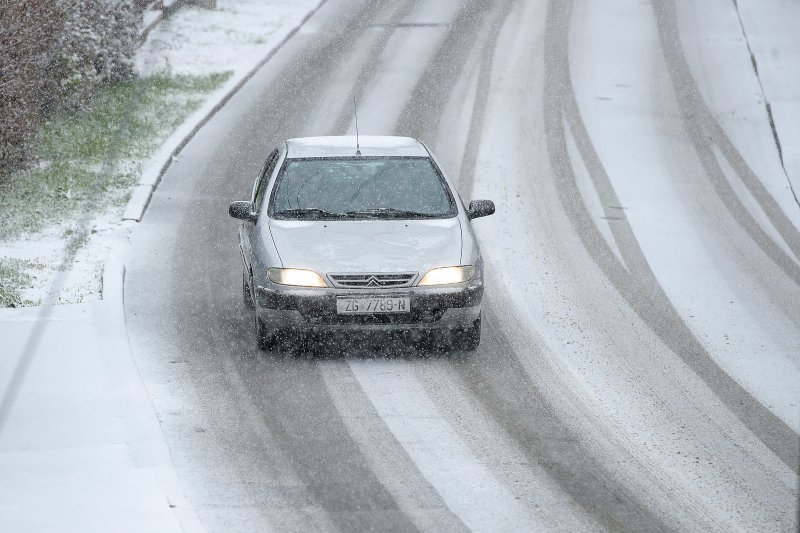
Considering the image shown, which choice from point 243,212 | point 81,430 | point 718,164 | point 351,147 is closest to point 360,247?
point 243,212

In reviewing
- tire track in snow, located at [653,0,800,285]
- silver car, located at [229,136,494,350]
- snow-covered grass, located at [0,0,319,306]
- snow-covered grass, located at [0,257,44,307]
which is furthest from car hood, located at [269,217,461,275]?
tire track in snow, located at [653,0,800,285]

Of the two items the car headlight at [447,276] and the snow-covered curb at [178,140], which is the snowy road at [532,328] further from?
the car headlight at [447,276]

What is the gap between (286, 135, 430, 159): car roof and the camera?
12.3m

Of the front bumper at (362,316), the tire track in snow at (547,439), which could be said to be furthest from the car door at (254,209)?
the tire track in snow at (547,439)

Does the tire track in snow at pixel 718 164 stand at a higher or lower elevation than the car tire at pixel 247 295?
lower

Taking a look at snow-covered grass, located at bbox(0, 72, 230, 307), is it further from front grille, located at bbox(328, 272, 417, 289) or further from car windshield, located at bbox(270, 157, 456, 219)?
front grille, located at bbox(328, 272, 417, 289)

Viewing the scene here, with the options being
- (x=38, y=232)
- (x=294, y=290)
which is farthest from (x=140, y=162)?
(x=294, y=290)

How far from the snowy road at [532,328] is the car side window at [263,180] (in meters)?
1.03

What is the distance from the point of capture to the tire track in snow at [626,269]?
31.6ft

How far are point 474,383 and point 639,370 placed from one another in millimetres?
1418

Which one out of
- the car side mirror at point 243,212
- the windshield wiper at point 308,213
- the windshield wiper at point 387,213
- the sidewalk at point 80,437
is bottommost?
the sidewalk at point 80,437

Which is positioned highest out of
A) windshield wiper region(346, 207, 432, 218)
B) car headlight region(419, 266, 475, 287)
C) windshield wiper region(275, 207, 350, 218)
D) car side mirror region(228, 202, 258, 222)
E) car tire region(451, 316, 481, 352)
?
windshield wiper region(346, 207, 432, 218)

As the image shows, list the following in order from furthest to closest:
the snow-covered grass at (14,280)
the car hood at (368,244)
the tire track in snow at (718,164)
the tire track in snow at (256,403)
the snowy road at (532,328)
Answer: the tire track in snow at (718,164) → the snow-covered grass at (14,280) → the car hood at (368,244) → the snowy road at (532,328) → the tire track in snow at (256,403)

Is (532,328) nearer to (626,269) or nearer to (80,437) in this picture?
(626,269)
